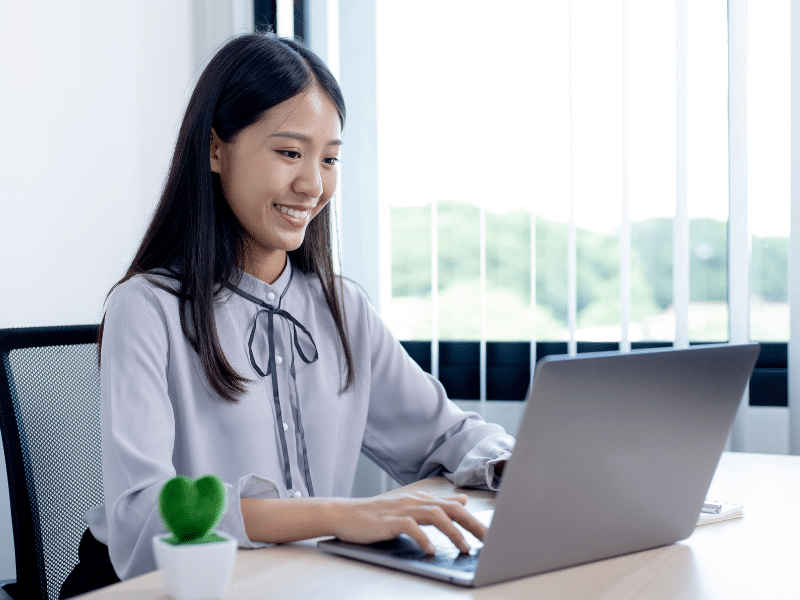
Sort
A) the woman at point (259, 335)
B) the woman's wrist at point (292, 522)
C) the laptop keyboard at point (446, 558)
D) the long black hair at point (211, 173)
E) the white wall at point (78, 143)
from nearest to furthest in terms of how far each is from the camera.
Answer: the laptop keyboard at point (446, 558)
the woman's wrist at point (292, 522)
the woman at point (259, 335)
the long black hair at point (211, 173)
the white wall at point (78, 143)

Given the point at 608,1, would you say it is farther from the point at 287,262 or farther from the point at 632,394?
the point at 632,394

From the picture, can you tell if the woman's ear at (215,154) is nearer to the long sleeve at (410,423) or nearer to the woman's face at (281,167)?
the woman's face at (281,167)

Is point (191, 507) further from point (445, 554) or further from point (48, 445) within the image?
point (48, 445)

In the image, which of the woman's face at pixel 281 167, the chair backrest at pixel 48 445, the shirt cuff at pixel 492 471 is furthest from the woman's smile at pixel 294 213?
the shirt cuff at pixel 492 471

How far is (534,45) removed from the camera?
1971 millimetres

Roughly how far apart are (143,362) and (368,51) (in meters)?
1.42

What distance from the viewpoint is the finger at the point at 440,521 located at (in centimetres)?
76

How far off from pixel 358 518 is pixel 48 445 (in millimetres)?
565

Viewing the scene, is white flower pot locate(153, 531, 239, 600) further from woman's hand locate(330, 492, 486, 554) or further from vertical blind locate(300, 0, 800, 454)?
vertical blind locate(300, 0, 800, 454)

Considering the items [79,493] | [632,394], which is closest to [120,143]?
[79,493]

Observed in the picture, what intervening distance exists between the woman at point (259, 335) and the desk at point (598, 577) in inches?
10.0

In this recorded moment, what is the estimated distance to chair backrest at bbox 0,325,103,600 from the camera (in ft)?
3.54

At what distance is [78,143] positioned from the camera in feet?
5.83

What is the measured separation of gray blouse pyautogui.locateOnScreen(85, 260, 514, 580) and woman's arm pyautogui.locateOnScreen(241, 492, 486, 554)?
0.03m
